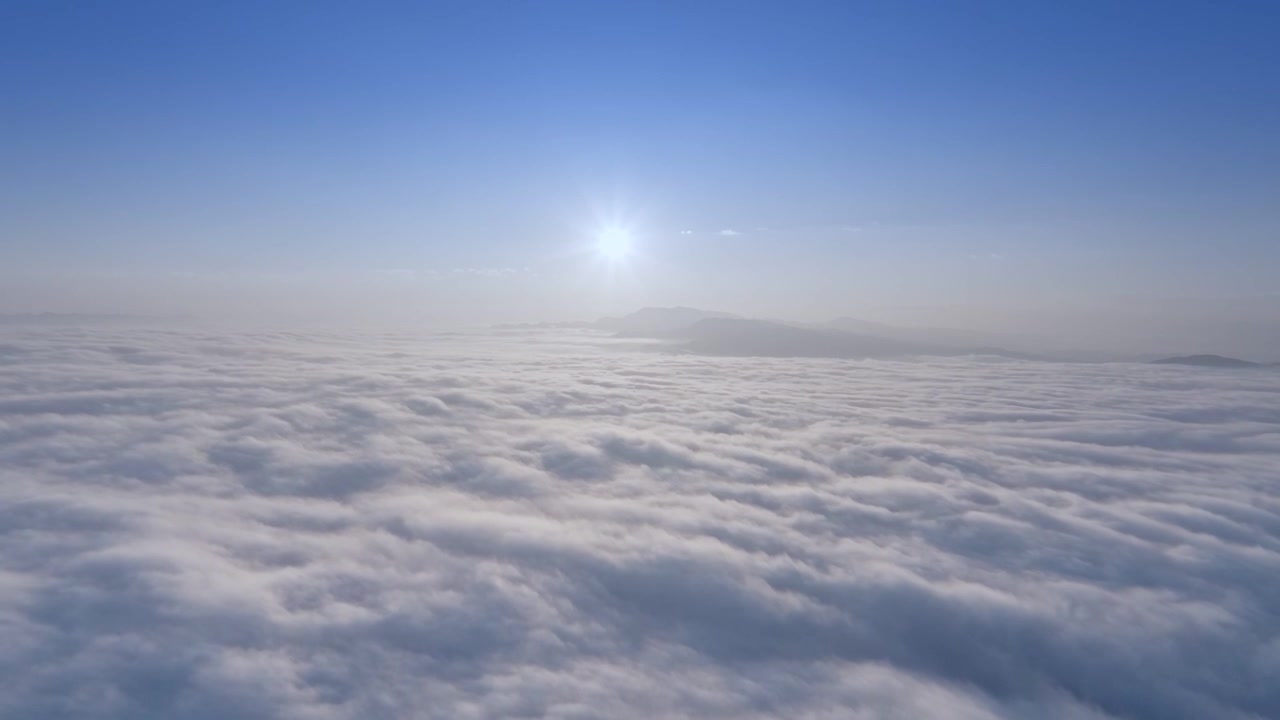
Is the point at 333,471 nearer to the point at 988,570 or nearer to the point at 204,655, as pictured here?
the point at 204,655

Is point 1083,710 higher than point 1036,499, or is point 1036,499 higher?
point 1036,499

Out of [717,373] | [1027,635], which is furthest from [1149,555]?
[717,373]

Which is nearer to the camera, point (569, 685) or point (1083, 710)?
point (569, 685)

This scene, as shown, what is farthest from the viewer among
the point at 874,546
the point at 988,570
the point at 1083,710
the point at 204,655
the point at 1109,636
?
the point at 874,546

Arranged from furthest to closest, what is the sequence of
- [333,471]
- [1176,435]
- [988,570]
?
[1176,435] → [333,471] → [988,570]

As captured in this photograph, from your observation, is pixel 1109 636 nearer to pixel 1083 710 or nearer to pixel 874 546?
pixel 1083 710

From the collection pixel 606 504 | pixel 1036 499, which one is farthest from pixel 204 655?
pixel 1036 499

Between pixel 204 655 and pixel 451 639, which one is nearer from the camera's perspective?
pixel 204 655

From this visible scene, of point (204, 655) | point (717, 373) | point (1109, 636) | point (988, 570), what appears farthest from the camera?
point (717, 373)

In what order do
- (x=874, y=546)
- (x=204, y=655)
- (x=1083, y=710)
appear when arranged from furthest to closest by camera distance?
(x=874, y=546) → (x=1083, y=710) → (x=204, y=655)
